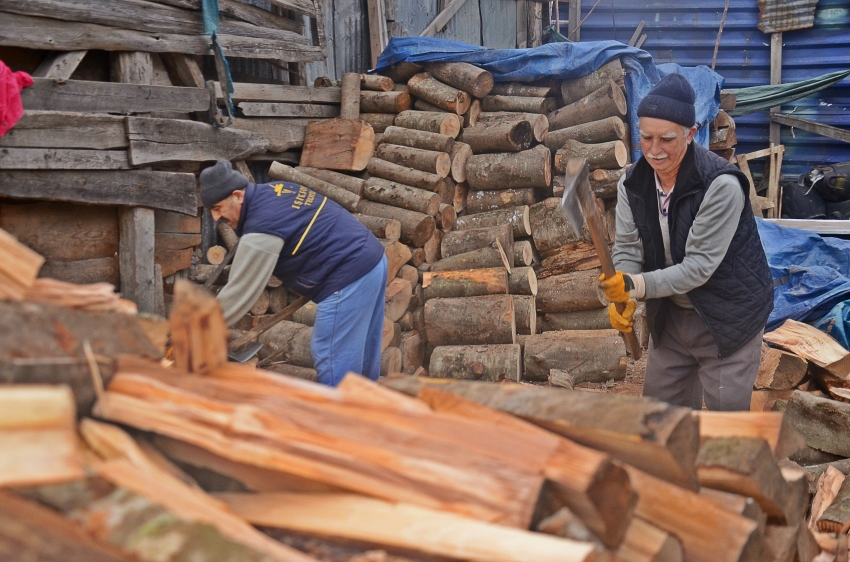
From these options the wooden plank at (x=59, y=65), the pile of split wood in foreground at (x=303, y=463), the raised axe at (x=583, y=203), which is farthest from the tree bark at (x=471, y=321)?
the pile of split wood in foreground at (x=303, y=463)

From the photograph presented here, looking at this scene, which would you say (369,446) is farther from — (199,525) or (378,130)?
(378,130)

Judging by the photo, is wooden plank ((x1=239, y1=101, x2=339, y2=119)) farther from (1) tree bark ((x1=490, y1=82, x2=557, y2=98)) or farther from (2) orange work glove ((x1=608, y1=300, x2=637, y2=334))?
(2) orange work glove ((x1=608, y1=300, x2=637, y2=334))

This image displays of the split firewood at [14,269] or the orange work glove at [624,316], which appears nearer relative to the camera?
the split firewood at [14,269]

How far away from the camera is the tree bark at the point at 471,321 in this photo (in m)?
6.19

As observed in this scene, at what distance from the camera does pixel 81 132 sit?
5141mm

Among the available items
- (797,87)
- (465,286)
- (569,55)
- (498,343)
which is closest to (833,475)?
(498,343)

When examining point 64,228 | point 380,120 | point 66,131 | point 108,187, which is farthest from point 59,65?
point 380,120

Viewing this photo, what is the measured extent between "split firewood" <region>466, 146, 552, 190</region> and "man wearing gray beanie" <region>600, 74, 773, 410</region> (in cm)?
330

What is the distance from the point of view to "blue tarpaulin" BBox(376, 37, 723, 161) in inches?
294

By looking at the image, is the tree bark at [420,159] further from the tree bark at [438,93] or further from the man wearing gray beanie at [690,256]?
the man wearing gray beanie at [690,256]

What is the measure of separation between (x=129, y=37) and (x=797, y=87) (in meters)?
9.00

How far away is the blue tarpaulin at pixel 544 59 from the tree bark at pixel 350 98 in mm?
524

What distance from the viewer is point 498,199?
7070 millimetres

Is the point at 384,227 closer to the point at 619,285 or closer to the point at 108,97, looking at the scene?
the point at 108,97
